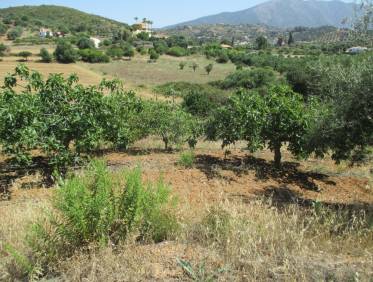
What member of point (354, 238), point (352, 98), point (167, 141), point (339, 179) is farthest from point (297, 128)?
point (354, 238)

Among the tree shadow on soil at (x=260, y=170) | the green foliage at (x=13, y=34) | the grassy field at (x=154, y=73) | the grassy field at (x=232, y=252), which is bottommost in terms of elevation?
the grassy field at (x=154, y=73)

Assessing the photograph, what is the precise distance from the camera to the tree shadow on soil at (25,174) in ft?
28.4

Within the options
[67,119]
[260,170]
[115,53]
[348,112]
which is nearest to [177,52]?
[115,53]

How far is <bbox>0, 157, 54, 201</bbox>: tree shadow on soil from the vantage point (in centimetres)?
866

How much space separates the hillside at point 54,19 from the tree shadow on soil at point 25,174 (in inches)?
4751

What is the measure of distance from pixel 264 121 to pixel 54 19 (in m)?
152

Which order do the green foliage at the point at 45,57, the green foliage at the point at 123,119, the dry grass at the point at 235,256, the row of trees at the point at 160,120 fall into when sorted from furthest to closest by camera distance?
the green foliage at the point at 45,57
the green foliage at the point at 123,119
the row of trees at the point at 160,120
the dry grass at the point at 235,256

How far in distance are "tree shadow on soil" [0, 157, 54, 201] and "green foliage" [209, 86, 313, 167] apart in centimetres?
411

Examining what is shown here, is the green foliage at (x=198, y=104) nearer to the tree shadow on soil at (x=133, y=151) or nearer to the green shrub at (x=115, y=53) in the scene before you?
the tree shadow on soil at (x=133, y=151)

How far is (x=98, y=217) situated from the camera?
390cm

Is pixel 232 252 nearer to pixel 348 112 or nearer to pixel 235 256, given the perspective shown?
pixel 235 256

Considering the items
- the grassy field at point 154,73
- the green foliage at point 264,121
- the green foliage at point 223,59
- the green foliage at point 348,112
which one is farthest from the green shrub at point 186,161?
the green foliage at point 223,59

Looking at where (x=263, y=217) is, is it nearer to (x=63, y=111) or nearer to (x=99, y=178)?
(x=99, y=178)

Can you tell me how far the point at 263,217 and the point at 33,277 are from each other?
7.38 ft
